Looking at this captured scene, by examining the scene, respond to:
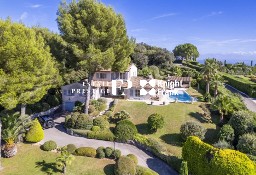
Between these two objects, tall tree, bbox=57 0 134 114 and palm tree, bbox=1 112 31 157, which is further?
tall tree, bbox=57 0 134 114

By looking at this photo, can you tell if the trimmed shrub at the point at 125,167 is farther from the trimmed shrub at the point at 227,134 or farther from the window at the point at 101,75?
the window at the point at 101,75

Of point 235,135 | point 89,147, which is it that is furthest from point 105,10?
point 235,135

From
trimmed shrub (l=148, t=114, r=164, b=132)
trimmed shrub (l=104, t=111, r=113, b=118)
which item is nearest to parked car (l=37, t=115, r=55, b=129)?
trimmed shrub (l=104, t=111, r=113, b=118)

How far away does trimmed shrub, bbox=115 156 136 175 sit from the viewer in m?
25.5

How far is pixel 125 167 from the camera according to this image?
2573 cm

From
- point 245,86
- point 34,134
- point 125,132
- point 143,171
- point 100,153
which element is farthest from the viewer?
point 245,86

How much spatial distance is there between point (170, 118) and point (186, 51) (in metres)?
83.4

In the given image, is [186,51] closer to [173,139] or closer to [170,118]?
[170,118]

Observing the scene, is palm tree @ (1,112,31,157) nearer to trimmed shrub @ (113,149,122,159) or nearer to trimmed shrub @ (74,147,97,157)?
trimmed shrub @ (74,147,97,157)

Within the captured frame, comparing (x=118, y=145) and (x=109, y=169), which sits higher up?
(x=118, y=145)

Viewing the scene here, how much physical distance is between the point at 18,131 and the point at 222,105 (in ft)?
101

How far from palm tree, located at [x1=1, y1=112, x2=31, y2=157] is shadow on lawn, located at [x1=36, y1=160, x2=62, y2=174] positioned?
383 centimetres

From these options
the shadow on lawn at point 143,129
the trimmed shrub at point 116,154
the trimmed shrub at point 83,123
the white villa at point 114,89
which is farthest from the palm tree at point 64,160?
the white villa at point 114,89

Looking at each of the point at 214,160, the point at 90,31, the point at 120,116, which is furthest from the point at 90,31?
the point at 214,160
